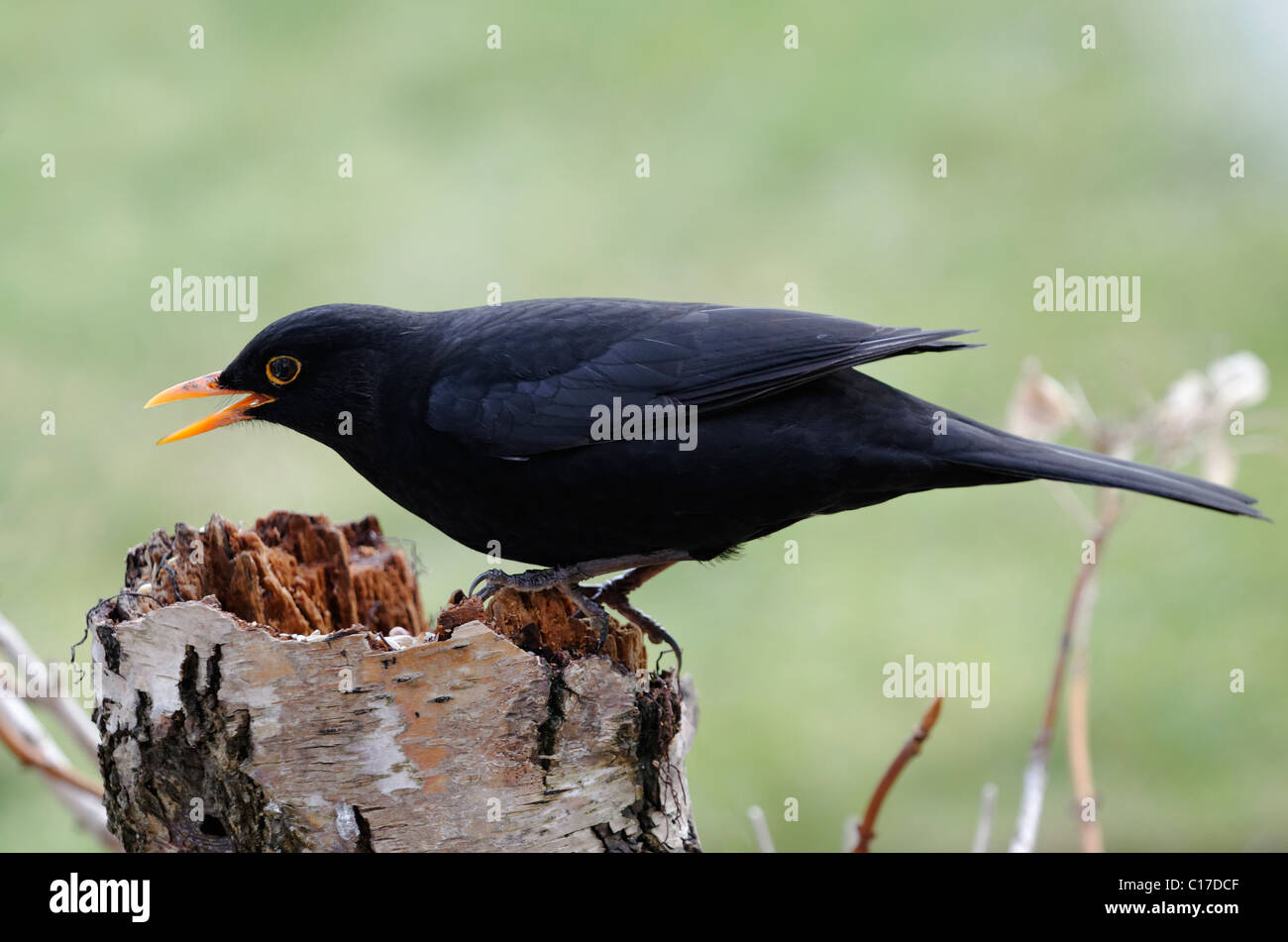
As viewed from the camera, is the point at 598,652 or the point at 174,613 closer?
the point at 174,613

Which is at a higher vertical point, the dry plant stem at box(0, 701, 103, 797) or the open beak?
the open beak

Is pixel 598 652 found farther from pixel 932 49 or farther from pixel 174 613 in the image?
pixel 932 49

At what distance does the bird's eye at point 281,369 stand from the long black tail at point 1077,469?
2142 millimetres

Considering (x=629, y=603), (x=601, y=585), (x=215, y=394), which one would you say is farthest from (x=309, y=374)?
(x=629, y=603)

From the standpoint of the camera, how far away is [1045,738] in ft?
10.3

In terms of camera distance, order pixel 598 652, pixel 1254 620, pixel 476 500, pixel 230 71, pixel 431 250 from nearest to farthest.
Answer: pixel 598 652, pixel 476 500, pixel 1254 620, pixel 431 250, pixel 230 71

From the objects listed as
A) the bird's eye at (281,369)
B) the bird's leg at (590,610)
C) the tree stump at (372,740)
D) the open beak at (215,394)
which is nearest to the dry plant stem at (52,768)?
the tree stump at (372,740)

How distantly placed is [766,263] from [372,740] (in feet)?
19.6

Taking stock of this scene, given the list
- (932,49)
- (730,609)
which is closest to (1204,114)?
(932,49)

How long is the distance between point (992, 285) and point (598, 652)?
590 centimetres

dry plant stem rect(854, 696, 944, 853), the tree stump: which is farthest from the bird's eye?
dry plant stem rect(854, 696, 944, 853)

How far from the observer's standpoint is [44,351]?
25.7ft

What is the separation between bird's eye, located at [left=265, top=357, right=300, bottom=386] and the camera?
13.7 feet

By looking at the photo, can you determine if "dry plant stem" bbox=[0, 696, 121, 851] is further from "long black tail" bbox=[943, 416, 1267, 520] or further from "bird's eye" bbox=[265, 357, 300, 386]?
"long black tail" bbox=[943, 416, 1267, 520]
